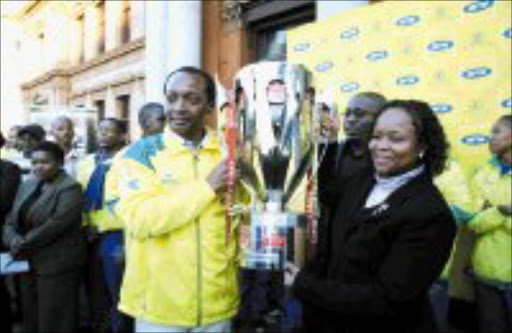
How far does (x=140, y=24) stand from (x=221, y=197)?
517 inches

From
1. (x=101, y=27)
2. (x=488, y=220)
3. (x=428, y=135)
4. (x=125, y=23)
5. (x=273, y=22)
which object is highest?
(x=101, y=27)

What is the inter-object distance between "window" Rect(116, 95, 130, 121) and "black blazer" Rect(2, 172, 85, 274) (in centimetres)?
1199

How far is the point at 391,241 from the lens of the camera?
2.11m

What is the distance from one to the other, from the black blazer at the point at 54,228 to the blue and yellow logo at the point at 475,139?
3.04 m

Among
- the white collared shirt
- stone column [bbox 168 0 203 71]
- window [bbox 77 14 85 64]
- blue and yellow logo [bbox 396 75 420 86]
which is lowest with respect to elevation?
the white collared shirt

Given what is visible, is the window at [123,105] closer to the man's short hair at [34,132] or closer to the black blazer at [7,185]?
the man's short hair at [34,132]

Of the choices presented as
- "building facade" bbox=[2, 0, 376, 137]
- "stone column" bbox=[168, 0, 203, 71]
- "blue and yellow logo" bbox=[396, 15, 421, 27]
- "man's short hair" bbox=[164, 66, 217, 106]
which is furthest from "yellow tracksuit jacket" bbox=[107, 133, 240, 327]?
"stone column" bbox=[168, 0, 203, 71]

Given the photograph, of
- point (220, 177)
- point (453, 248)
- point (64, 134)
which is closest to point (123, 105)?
point (64, 134)

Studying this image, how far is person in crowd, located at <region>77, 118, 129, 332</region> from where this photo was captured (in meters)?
4.41

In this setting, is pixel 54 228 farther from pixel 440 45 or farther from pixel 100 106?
pixel 100 106

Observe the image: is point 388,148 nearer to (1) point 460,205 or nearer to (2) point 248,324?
(2) point 248,324

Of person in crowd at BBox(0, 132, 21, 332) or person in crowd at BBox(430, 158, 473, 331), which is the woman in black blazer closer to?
person in crowd at BBox(430, 158, 473, 331)

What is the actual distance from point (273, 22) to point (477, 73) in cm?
477

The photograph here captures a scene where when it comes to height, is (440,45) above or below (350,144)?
above
